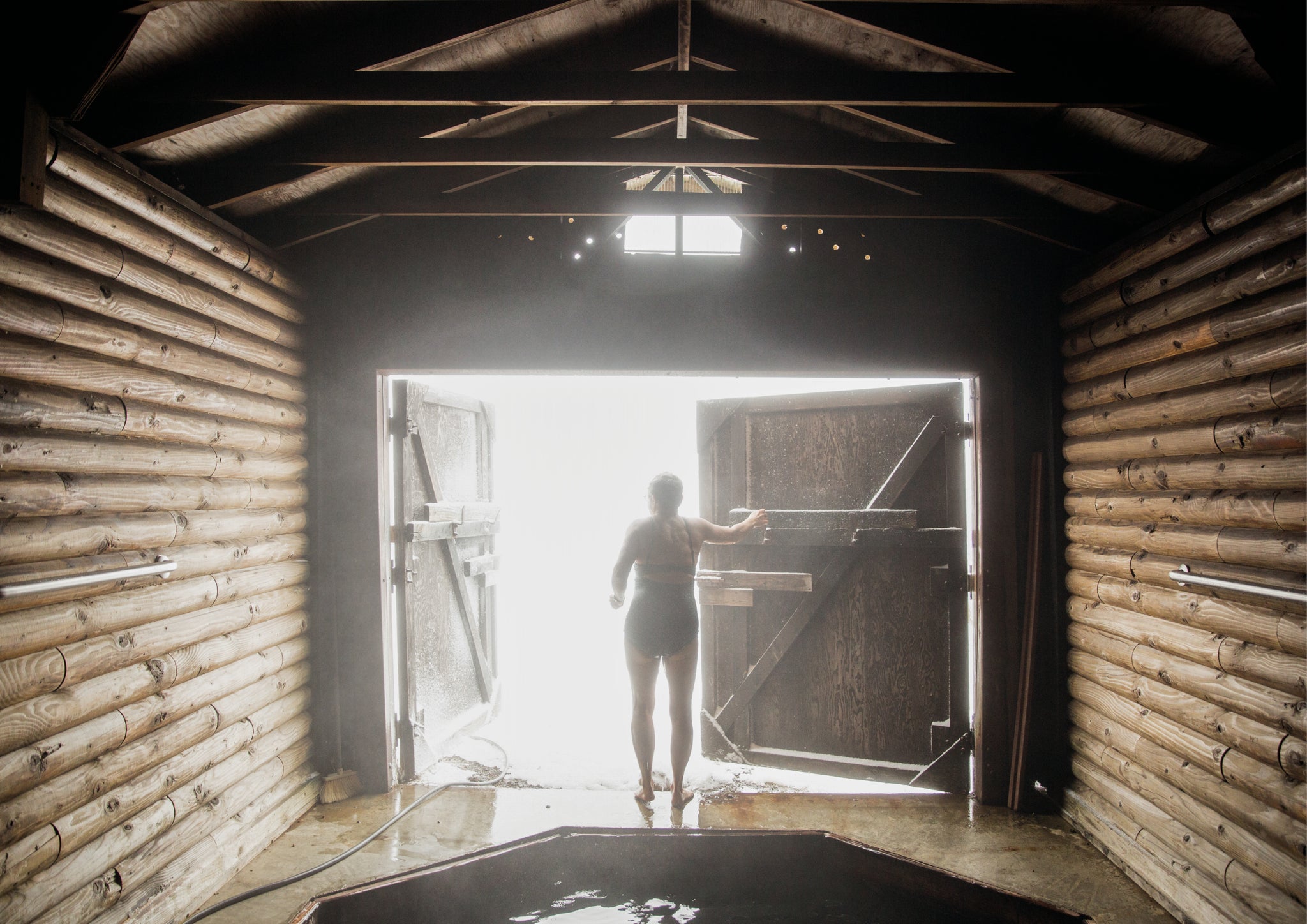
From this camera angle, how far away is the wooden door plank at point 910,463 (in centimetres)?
502

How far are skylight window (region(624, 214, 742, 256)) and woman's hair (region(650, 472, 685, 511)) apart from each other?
1639 mm

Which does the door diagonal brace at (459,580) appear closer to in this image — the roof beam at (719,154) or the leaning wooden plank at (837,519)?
the roof beam at (719,154)

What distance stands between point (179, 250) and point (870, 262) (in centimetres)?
415

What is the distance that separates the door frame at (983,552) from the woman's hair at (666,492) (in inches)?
31.7

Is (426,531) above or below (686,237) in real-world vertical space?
below

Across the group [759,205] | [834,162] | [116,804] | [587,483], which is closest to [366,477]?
[116,804]

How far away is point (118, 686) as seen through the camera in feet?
9.86

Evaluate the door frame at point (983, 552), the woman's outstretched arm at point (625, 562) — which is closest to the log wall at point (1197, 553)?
the door frame at point (983, 552)

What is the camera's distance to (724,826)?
165 inches

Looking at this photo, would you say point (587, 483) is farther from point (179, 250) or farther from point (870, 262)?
point (179, 250)

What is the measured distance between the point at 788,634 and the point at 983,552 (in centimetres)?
151

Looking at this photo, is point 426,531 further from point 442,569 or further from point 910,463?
point 910,463

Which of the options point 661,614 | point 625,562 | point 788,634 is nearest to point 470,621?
point 625,562

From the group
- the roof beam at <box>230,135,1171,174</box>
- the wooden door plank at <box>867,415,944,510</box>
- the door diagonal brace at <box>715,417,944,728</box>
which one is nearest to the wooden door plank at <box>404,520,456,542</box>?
the roof beam at <box>230,135,1171,174</box>
